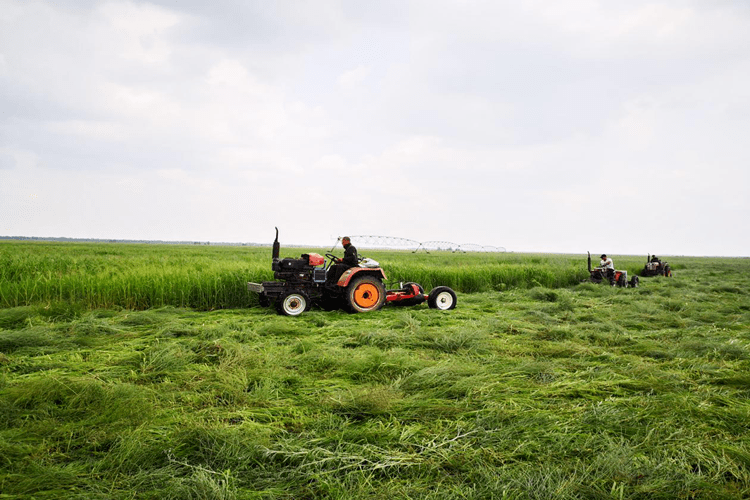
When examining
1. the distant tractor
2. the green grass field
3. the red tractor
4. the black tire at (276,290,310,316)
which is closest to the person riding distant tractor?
the distant tractor

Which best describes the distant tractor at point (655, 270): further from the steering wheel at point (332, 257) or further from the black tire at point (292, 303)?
the black tire at point (292, 303)

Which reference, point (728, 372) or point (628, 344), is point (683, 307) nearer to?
point (628, 344)

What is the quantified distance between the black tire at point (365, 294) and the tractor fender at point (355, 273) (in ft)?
0.30

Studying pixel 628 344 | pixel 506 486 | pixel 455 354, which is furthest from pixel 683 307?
pixel 506 486

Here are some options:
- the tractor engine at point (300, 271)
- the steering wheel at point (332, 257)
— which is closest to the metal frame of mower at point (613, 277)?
the steering wheel at point (332, 257)

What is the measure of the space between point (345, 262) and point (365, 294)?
751 mm

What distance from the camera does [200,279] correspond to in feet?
27.9

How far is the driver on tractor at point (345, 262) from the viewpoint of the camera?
768 cm

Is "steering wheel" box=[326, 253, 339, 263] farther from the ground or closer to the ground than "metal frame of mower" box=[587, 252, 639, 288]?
farther from the ground

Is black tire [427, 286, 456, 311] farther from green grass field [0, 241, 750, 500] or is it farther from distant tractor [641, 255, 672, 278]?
distant tractor [641, 255, 672, 278]

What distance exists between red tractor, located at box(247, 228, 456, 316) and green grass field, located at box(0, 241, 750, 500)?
123 centimetres

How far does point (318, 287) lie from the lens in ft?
25.3

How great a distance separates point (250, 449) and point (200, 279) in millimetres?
6816

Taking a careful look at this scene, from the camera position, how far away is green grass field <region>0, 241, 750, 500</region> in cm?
215
